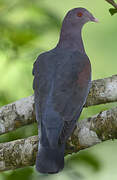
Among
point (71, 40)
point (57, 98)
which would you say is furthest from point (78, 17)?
point (57, 98)

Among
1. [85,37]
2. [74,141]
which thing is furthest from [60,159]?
[85,37]

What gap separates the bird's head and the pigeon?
0.28 metres

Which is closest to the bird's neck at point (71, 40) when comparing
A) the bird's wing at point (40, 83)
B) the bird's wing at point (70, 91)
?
the bird's wing at point (40, 83)

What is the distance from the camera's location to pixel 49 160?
2.31 metres

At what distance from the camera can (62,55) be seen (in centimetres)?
285

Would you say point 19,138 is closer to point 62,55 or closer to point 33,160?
point 33,160

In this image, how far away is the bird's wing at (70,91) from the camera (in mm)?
2425

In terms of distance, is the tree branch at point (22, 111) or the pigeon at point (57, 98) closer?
the pigeon at point (57, 98)

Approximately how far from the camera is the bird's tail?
7.48 ft

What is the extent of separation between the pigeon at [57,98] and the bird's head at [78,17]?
0.91ft

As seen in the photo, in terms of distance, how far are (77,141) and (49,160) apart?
6.6 inches

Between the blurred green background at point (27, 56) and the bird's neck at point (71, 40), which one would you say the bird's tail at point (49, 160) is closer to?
the blurred green background at point (27, 56)

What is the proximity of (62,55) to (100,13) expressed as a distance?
2894mm

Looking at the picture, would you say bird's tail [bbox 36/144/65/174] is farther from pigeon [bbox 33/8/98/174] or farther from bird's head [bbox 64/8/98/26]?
bird's head [bbox 64/8/98/26]
